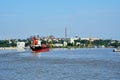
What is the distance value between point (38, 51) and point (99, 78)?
110 meters

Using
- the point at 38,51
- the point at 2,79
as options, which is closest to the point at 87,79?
the point at 2,79

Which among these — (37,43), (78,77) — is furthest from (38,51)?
(78,77)

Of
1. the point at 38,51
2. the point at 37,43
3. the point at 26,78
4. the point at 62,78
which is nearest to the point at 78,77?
the point at 62,78

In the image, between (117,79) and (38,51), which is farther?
(38,51)

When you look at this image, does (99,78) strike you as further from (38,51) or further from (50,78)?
(38,51)

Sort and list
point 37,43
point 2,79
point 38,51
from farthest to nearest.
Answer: point 37,43 → point 38,51 → point 2,79

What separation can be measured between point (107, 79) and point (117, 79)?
0.88m

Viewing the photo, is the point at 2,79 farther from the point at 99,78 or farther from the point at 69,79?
the point at 99,78

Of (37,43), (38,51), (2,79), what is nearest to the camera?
(2,79)

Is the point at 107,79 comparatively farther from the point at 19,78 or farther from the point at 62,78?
the point at 19,78

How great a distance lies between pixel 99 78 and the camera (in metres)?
41.5

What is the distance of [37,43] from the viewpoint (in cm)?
16475

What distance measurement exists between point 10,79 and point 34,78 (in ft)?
7.57

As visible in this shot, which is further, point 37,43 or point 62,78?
point 37,43
